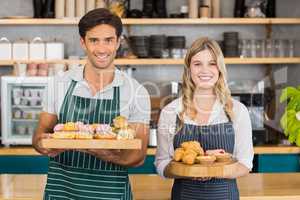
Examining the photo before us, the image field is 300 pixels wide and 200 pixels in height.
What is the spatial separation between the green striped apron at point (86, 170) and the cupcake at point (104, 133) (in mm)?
53

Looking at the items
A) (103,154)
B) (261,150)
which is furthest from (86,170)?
(261,150)

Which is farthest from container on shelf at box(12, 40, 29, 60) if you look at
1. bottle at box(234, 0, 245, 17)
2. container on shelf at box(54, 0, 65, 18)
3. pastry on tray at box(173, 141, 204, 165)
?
pastry on tray at box(173, 141, 204, 165)

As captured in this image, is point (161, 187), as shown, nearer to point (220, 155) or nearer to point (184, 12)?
point (220, 155)

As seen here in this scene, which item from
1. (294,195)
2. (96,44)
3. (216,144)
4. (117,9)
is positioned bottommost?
(294,195)

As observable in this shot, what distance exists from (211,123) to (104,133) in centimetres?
40

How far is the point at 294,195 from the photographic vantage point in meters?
2.16

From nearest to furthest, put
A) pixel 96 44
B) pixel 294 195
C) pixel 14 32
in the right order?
pixel 96 44, pixel 294 195, pixel 14 32

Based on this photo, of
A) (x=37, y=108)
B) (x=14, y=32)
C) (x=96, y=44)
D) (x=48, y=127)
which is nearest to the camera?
(x=96, y=44)

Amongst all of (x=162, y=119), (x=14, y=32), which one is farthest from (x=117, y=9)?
(x=162, y=119)

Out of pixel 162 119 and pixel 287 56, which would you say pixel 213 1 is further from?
pixel 162 119

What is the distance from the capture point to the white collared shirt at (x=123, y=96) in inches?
73.3

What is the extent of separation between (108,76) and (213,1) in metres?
2.36

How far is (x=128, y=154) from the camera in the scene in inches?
72.4

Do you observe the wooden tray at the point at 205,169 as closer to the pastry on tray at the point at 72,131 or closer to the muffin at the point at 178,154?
the muffin at the point at 178,154
